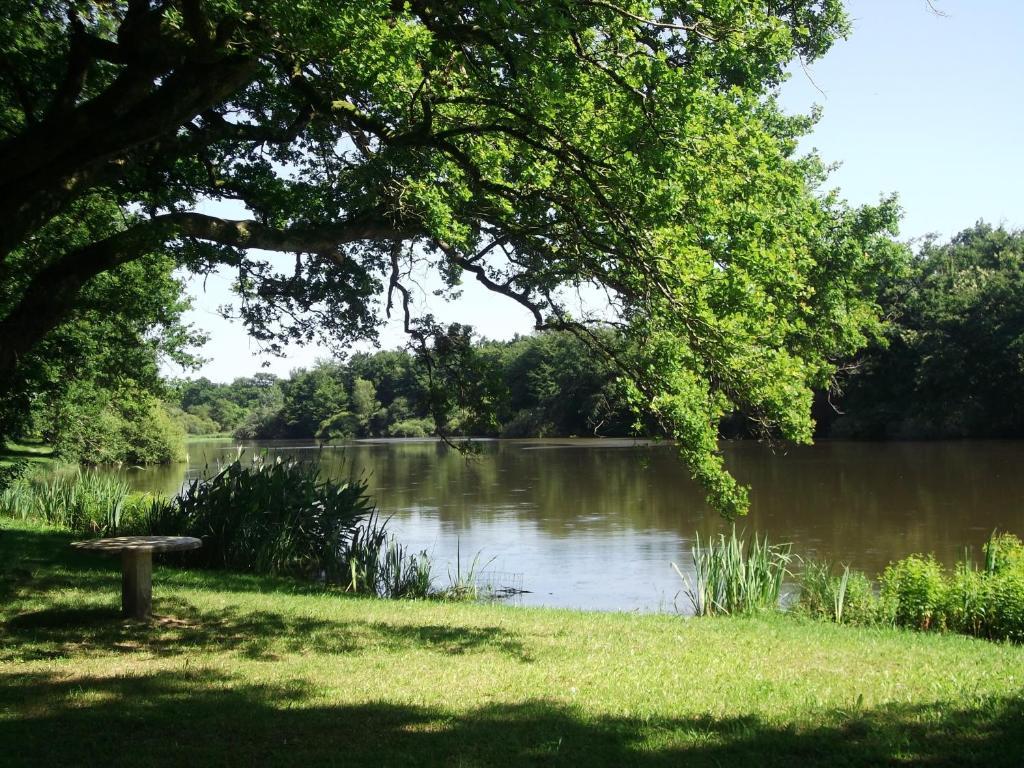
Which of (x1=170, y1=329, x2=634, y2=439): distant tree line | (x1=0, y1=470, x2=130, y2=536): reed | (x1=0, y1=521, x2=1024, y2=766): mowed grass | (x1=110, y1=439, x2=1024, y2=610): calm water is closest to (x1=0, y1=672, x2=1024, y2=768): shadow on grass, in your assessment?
(x1=0, y1=521, x2=1024, y2=766): mowed grass

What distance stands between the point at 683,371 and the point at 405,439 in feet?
246

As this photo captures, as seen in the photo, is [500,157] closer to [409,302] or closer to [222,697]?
[409,302]

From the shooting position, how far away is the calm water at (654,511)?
14516 mm

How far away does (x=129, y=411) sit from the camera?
124ft

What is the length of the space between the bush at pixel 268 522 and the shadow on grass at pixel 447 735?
701cm

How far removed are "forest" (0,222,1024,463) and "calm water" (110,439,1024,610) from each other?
7.68ft

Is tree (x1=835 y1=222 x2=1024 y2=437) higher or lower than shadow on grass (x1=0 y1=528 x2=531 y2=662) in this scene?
higher

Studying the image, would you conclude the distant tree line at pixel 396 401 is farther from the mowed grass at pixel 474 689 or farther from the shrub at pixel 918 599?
the mowed grass at pixel 474 689

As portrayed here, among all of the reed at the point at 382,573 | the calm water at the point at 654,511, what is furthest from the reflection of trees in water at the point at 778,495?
the reed at the point at 382,573

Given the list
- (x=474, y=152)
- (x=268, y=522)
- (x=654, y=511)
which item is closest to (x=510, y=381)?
(x=654, y=511)

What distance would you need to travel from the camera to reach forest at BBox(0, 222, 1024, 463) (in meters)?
11.9

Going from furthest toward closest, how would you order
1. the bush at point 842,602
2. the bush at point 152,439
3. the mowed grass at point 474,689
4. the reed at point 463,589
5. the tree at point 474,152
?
the bush at point 152,439, the reed at point 463,589, the bush at point 842,602, the tree at point 474,152, the mowed grass at point 474,689

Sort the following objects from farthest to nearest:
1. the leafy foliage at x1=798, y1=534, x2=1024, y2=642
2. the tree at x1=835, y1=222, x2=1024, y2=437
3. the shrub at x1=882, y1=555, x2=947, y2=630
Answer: the tree at x1=835, y1=222, x2=1024, y2=437 → the shrub at x1=882, y1=555, x2=947, y2=630 → the leafy foliage at x1=798, y1=534, x2=1024, y2=642

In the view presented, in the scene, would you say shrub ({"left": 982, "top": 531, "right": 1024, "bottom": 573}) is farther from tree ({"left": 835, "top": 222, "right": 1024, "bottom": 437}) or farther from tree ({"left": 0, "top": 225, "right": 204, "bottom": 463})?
tree ({"left": 835, "top": 222, "right": 1024, "bottom": 437})
